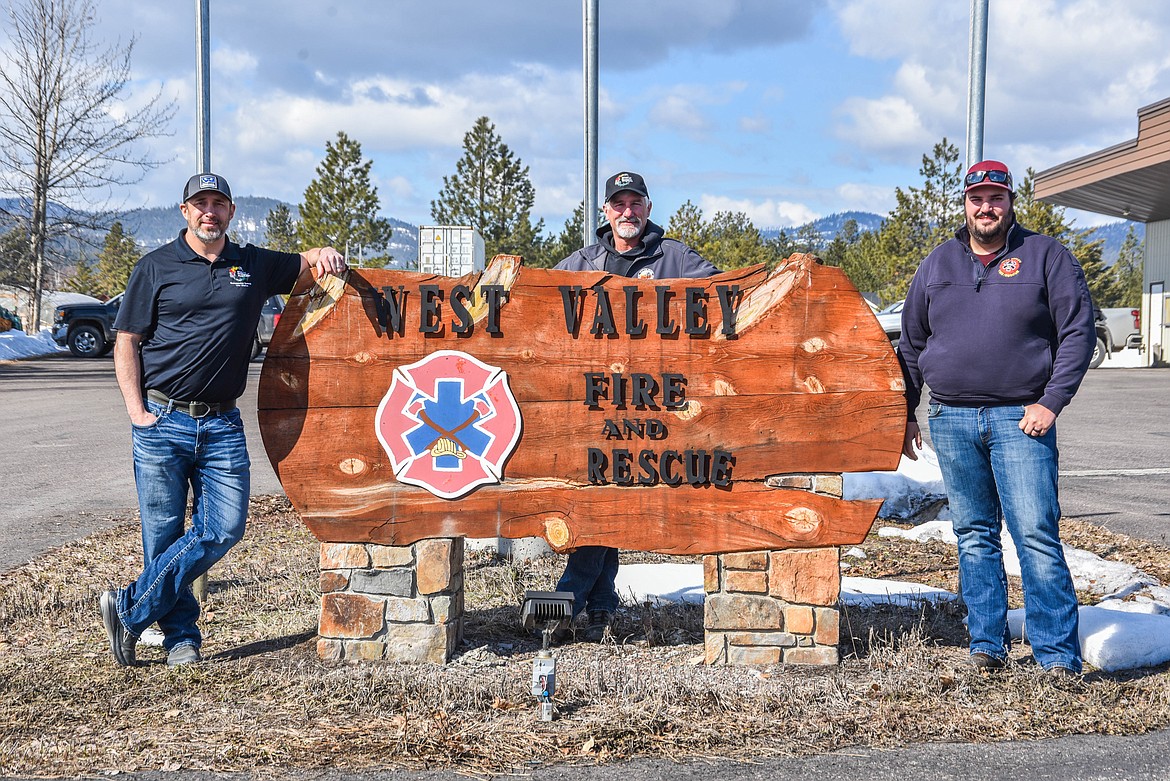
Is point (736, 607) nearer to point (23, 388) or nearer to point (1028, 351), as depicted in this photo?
point (1028, 351)

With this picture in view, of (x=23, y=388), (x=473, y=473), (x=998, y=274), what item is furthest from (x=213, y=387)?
(x=23, y=388)

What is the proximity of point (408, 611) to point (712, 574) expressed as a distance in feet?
4.34

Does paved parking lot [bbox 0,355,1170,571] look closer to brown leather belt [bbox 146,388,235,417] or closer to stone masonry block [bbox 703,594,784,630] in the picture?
brown leather belt [bbox 146,388,235,417]

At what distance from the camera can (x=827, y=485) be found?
13.9ft

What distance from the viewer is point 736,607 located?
14.0 feet

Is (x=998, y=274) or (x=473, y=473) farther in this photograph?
(x=473, y=473)

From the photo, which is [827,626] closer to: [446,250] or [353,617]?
[353,617]

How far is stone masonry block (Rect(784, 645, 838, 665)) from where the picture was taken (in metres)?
4.21

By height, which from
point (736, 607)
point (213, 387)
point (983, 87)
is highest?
point (983, 87)

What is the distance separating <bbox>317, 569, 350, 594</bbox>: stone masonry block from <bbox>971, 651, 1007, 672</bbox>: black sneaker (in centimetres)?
266

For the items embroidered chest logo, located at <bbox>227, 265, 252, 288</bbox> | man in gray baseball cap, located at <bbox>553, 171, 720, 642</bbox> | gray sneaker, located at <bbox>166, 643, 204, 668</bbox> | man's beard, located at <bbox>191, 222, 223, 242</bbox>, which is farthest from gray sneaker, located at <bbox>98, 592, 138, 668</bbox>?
man in gray baseball cap, located at <bbox>553, 171, 720, 642</bbox>

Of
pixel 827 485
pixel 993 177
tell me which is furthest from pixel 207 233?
pixel 993 177

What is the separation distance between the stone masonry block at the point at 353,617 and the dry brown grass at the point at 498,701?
150 millimetres

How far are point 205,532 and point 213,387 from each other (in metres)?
0.63
